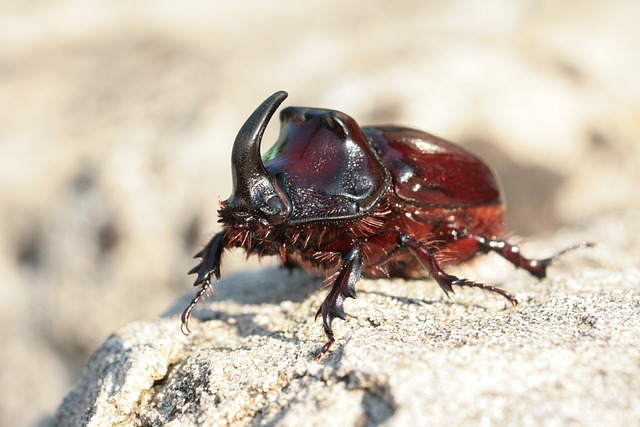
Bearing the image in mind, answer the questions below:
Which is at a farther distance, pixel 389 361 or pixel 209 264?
pixel 209 264

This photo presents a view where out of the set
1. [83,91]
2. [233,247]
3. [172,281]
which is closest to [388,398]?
[233,247]

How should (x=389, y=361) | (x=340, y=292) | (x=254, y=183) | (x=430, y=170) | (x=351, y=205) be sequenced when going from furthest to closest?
1. (x=430, y=170)
2. (x=351, y=205)
3. (x=254, y=183)
4. (x=340, y=292)
5. (x=389, y=361)

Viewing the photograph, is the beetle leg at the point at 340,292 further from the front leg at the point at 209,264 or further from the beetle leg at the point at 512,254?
the beetle leg at the point at 512,254

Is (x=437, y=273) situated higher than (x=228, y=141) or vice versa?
(x=437, y=273)

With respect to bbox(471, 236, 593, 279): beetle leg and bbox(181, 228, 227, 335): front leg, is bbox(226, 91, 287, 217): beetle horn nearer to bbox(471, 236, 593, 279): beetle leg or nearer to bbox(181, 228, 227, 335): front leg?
bbox(181, 228, 227, 335): front leg

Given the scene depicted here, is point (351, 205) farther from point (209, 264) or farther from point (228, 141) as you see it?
point (228, 141)

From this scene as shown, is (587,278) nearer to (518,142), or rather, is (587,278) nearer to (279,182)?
(279,182)

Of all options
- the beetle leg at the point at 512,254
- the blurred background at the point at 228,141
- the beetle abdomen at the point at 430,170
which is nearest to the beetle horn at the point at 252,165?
the beetle abdomen at the point at 430,170

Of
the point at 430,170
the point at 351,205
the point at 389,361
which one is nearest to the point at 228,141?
the point at 430,170
